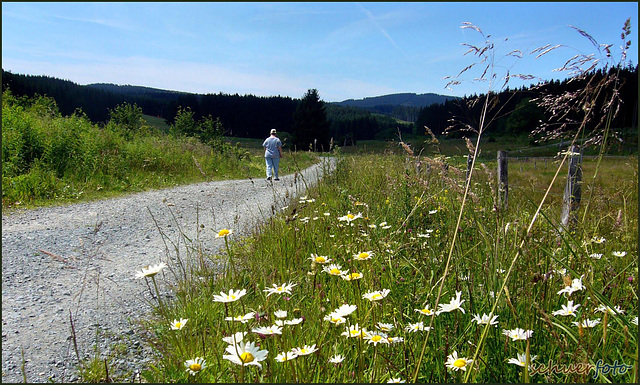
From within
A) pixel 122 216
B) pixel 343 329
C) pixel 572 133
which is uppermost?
pixel 572 133

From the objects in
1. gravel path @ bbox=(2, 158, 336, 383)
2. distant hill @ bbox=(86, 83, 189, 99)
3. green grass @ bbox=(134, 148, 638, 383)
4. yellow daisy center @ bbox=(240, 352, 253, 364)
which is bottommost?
gravel path @ bbox=(2, 158, 336, 383)

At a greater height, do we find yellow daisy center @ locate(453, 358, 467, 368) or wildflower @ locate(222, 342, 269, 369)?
wildflower @ locate(222, 342, 269, 369)

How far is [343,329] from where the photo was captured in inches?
75.8

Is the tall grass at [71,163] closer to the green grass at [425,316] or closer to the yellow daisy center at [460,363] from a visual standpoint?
the green grass at [425,316]

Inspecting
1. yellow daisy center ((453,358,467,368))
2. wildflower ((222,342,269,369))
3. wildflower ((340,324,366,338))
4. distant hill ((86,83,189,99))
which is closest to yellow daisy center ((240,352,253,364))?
wildflower ((222,342,269,369))

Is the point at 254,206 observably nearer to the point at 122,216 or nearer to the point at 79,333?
the point at 122,216

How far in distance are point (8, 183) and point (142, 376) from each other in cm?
743

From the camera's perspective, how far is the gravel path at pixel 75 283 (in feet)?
7.21

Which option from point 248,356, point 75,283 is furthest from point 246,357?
point 75,283

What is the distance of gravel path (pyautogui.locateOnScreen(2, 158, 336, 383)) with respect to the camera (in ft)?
7.21

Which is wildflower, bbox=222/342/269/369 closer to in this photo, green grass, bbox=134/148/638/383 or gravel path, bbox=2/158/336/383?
green grass, bbox=134/148/638/383

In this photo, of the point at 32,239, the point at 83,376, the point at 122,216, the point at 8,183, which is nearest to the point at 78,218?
the point at 122,216

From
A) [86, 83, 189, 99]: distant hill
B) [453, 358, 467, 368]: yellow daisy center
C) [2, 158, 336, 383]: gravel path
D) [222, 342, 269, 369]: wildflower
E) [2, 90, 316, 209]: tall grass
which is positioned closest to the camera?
[222, 342, 269, 369]: wildflower

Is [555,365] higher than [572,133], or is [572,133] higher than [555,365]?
[572,133]
